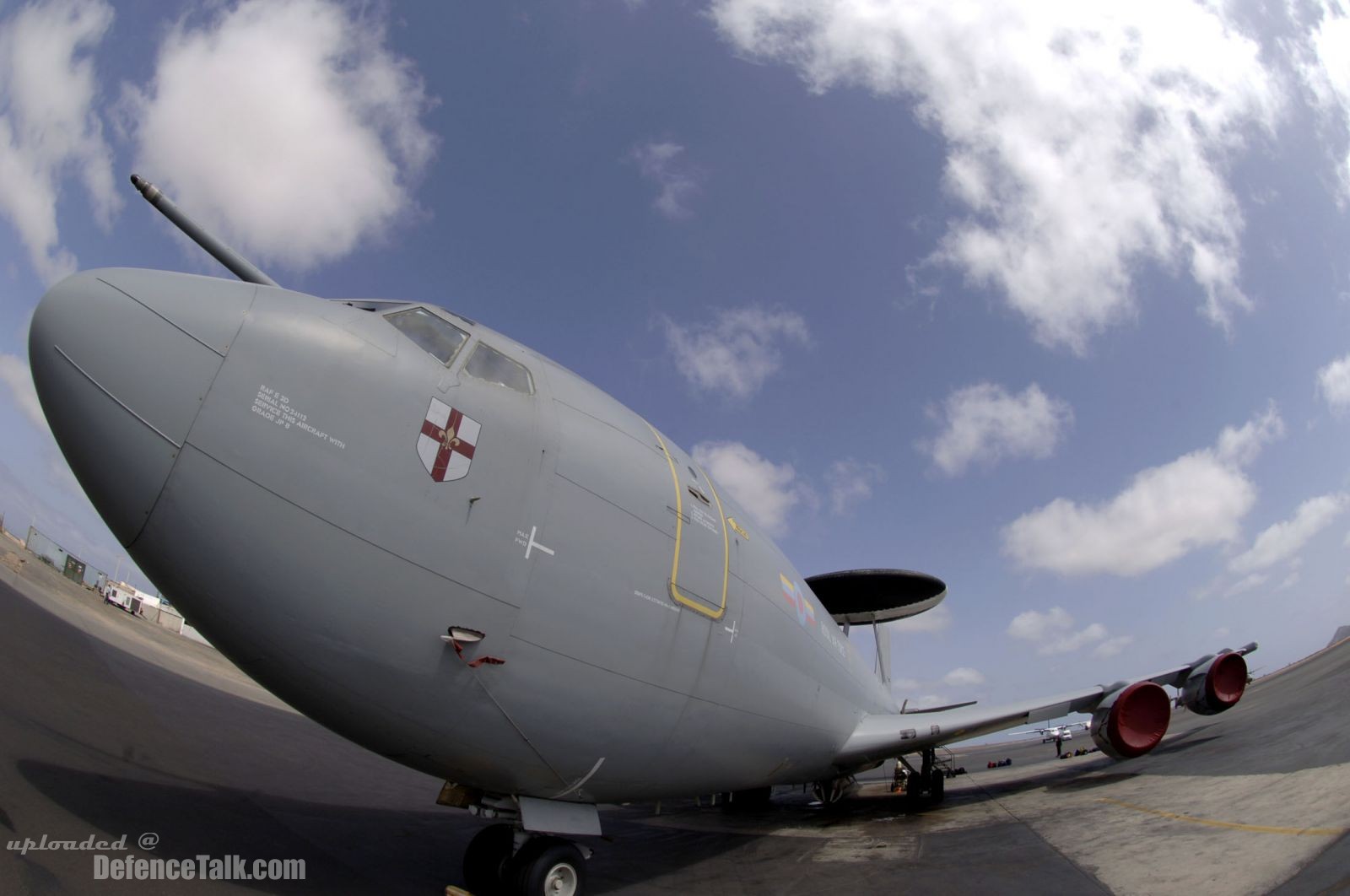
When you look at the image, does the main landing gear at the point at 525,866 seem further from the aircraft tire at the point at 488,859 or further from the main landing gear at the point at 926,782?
the main landing gear at the point at 926,782

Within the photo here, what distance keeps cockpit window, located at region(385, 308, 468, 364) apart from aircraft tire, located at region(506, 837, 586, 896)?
4.27 meters

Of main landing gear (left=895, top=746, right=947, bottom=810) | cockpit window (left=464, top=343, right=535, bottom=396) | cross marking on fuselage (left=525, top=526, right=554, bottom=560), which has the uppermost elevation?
cockpit window (left=464, top=343, right=535, bottom=396)

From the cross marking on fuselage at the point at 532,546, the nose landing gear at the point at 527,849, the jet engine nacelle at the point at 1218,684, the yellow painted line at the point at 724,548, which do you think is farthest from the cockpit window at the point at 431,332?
the jet engine nacelle at the point at 1218,684

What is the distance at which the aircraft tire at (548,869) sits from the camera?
5066mm

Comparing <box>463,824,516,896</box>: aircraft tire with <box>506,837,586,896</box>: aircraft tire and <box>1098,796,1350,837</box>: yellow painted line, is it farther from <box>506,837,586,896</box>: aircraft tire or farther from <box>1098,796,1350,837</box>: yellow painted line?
<box>1098,796,1350,837</box>: yellow painted line

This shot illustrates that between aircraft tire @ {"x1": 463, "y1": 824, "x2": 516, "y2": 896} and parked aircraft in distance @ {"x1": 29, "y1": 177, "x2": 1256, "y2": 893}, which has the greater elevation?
parked aircraft in distance @ {"x1": 29, "y1": 177, "x2": 1256, "y2": 893}

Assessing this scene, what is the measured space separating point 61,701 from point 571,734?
9.98 meters

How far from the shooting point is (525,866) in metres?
5.19

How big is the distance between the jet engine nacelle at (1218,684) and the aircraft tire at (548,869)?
13.3 m

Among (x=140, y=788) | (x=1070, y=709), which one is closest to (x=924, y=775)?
(x=1070, y=709)

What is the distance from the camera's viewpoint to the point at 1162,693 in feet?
33.8

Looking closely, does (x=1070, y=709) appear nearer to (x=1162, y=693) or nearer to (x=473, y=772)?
(x=1162, y=693)

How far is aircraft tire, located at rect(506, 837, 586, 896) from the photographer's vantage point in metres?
5.07

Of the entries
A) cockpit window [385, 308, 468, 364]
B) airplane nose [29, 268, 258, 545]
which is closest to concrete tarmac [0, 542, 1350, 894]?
airplane nose [29, 268, 258, 545]
